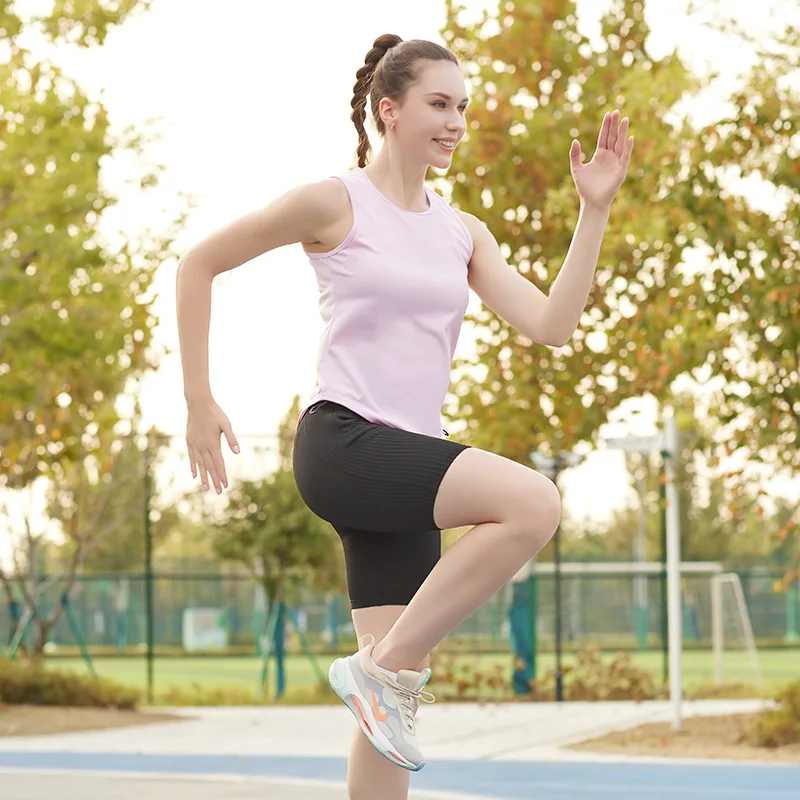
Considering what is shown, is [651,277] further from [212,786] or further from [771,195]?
[212,786]

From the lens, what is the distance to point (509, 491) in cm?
322

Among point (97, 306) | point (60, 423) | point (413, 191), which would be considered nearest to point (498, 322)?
point (97, 306)

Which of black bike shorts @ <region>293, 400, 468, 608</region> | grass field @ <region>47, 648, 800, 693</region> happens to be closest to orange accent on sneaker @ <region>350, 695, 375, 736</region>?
black bike shorts @ <region>293, 400, 468, 608</region>

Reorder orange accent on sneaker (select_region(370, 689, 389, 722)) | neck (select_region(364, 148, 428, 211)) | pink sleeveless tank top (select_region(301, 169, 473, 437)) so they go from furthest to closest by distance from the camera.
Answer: neck (select_region(364, 148, 428, 211))
pink sleeveless tank top (select_region(301, 169, 473, 437))
orange accent on sneaker (select_region(370, 689, 389, 722))

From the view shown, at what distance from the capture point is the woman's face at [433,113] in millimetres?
3645

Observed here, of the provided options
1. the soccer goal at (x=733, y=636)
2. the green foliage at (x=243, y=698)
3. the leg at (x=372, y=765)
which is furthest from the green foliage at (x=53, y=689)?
the soccer goal at (x=733, y=636)

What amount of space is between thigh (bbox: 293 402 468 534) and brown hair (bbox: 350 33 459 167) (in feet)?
2.55

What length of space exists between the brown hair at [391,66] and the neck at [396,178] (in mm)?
72

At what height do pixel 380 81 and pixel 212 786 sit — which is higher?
pixel 380 81

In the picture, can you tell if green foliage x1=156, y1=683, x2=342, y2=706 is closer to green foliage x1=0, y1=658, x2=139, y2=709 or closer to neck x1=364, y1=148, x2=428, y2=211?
green foliage x1=0, y1=658, x2=139, y2=709

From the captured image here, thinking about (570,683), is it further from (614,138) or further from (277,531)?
(614,138)

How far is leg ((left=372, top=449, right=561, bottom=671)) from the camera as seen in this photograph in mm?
3229

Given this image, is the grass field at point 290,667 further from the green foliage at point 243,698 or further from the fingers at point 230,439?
the fingers at point 230,439

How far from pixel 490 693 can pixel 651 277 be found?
5229 mm
